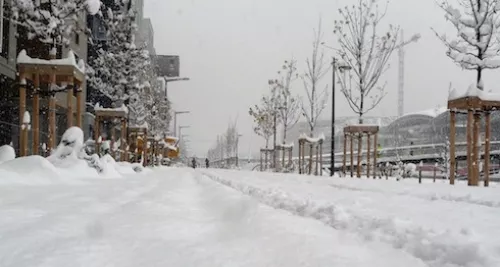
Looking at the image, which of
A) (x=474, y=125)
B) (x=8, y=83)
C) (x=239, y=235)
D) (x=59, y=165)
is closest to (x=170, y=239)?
(x=239, y=235)

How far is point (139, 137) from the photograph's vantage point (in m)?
32.8

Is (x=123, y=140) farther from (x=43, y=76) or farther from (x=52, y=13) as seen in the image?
(x=43, y=76)

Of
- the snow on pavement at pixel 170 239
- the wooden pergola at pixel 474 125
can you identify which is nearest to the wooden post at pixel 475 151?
the wooden pergola at pixel 474 125

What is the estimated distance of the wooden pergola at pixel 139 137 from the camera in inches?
1115

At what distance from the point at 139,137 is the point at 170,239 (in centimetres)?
3024

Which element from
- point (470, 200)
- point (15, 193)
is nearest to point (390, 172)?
point (470, 200)

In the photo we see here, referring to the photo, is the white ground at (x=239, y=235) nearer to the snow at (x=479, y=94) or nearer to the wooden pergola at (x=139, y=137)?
the snow at (x=479, y=94)

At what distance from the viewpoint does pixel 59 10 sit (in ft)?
46.1

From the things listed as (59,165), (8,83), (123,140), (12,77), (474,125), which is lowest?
(59,165)

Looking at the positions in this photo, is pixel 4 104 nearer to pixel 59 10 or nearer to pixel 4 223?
pixel 59 10

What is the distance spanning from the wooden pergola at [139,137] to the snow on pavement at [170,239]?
77.0 ft

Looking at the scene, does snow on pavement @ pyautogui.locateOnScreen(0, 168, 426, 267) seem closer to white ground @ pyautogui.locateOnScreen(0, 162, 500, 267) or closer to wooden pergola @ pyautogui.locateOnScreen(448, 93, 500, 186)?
white ground @ pyautogui.locateOnScreen(0, 162, 500, 267)

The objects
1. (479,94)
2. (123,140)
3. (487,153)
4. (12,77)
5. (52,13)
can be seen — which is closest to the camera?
(479,94)

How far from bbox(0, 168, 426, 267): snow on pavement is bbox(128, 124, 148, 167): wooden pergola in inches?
925
